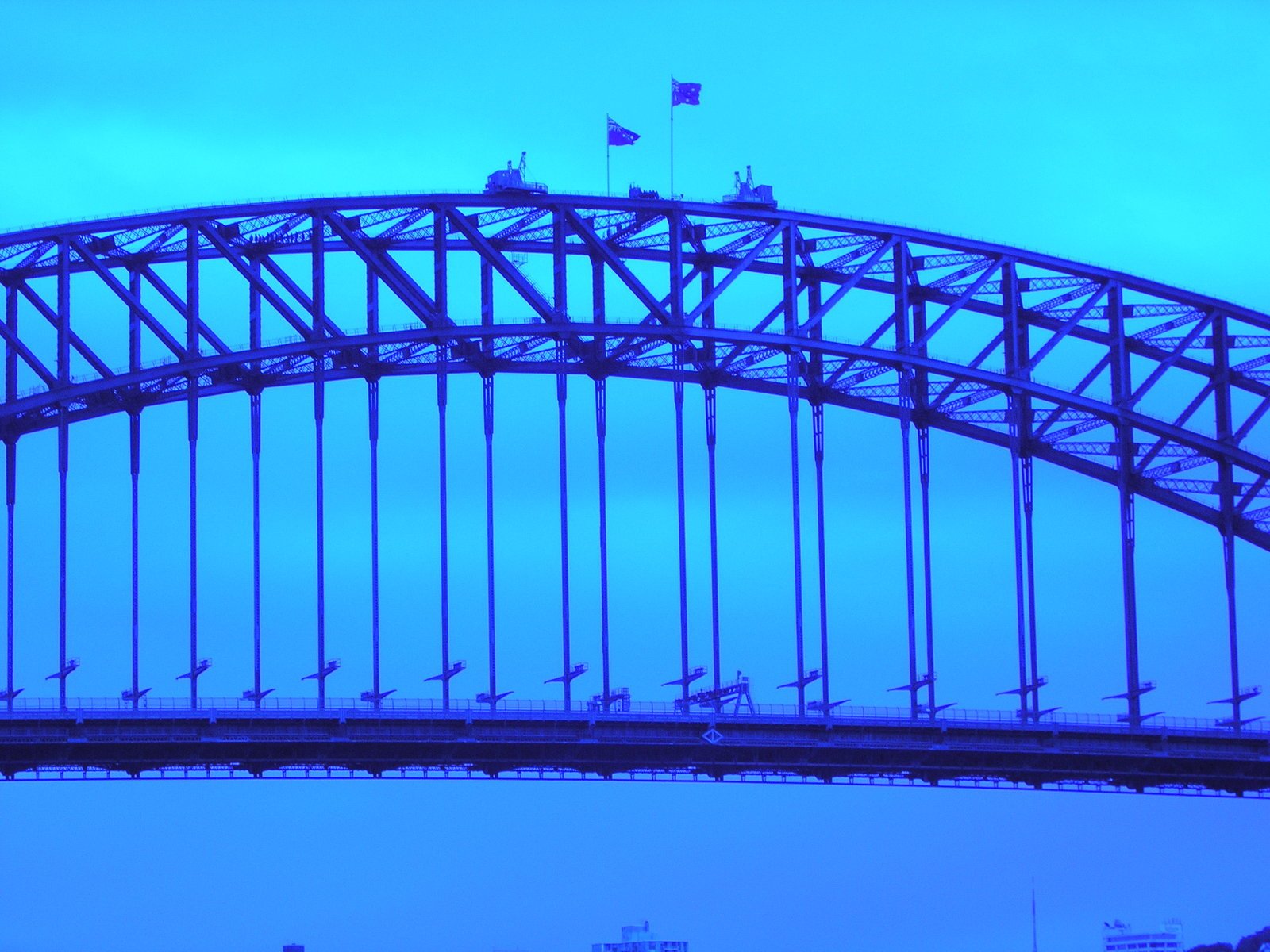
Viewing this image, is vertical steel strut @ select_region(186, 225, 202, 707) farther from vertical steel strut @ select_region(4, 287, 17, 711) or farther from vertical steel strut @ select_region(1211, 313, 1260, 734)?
vertical steel strut @ select_region(1211, 313, 1260, 734)

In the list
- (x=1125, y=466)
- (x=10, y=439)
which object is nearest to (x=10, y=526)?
(x=10, y=439)

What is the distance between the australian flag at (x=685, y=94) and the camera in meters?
70.1

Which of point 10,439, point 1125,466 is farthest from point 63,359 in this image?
point 1125,466

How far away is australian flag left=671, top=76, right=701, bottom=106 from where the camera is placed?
70.1m

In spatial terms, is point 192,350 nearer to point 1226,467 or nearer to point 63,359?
point 63,359

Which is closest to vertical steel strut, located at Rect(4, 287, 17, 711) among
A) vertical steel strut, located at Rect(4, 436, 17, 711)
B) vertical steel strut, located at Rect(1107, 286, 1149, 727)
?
vertical steel strut, located at Rect(4, 436, 17, 711)

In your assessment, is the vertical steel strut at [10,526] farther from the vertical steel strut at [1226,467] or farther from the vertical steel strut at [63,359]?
the vertical steel strut at [1226,467]

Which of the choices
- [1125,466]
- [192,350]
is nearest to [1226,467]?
[1125,466]

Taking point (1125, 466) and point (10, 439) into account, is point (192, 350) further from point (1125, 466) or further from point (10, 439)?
point (1125, 466)

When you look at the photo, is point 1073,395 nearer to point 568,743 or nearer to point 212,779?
point 568,743

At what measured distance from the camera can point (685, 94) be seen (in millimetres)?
70188

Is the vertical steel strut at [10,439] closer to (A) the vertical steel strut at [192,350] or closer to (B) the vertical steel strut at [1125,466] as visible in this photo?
(A) the vertical steel strut at [192,350]

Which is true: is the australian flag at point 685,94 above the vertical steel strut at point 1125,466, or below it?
above

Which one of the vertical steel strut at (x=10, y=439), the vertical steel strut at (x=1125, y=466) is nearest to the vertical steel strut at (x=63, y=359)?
the vertical steel strut at (x=10, y=439)
